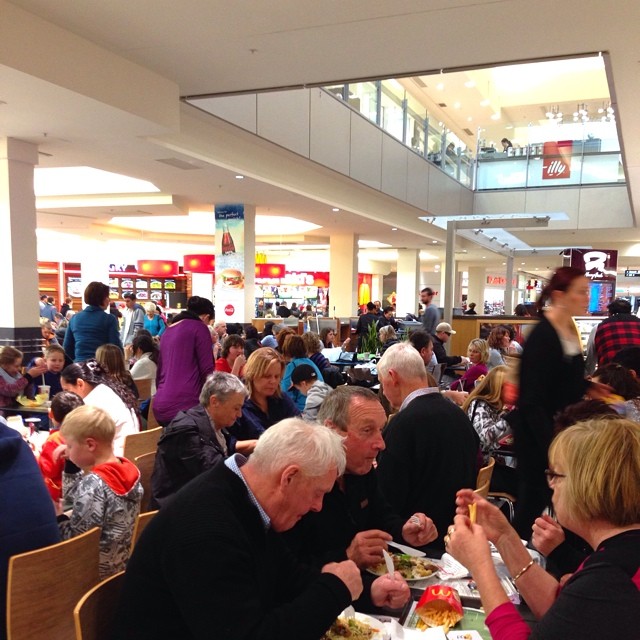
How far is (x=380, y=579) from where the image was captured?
1.80 metres

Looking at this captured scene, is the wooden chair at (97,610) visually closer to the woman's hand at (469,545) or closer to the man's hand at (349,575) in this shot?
the man's hand at (349,575)

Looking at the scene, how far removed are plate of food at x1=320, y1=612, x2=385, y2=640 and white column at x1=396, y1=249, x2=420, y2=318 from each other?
17.8 m

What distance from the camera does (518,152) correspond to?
15.6 meters

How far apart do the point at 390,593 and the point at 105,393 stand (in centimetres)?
268

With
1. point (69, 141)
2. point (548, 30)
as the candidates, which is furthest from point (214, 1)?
point (69, 141)

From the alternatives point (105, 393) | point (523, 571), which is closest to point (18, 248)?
point (105, 393)

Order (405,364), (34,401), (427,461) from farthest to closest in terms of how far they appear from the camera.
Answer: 1. (34,401)
2. (405,364)
3. (427,461)

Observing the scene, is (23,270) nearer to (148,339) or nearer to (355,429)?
(148,339)

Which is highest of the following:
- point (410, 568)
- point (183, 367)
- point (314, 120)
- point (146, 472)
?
point (314, 120)

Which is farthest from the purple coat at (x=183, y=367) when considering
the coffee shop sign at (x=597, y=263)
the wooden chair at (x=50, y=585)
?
the coffee shop sign at (x=597, y=263)

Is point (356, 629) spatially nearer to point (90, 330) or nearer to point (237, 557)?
point (237, 557)

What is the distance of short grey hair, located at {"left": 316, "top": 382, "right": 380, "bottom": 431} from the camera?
7.51ft

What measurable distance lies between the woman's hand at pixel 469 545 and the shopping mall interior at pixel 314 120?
355cm

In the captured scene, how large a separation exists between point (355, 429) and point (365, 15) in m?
3.14
